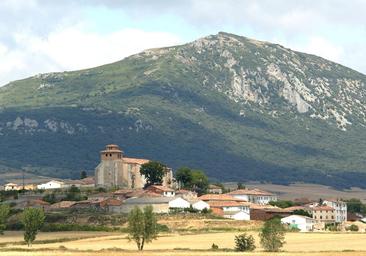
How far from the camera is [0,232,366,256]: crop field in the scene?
12494cm

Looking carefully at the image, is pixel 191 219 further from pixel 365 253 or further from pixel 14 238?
pixel 365 253

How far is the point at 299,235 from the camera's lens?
173 metres

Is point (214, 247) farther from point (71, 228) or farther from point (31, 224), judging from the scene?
point (71, 228)

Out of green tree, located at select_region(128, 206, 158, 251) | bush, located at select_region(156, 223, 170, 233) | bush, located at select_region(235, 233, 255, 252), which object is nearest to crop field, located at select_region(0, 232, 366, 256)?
bush, located at select_region(235, 233, 255, 252)

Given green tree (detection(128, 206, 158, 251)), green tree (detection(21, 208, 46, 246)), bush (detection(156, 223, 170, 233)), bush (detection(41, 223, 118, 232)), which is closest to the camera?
green tree (detection(128, 206, 158, 251))

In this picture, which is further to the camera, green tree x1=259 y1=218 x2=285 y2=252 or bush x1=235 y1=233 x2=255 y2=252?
green tree x1=259 y1=218 x2=285 y2=252

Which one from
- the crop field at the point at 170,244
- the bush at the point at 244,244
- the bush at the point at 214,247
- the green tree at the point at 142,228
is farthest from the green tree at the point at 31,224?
the bush at the point at 244,244

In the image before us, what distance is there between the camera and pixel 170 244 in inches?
5699

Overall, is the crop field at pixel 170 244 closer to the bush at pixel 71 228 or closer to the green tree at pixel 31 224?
the green tree at pixel 31 224

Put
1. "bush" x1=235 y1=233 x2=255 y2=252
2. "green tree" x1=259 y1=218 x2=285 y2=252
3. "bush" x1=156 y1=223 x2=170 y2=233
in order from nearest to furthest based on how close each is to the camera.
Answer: "bush" x1=235 y1=233 x2=255 y2=252, "green tree" x1=259 y1=218 x2=285 y2=252, "bush" x1=156 y1=223 x2=170 y2=233

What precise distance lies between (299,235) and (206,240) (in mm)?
25512

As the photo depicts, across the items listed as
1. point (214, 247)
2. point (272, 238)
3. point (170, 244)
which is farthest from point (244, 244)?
point (170, 244)

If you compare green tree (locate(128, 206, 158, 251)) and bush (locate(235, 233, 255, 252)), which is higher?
green tree (locate(128, 206, 158, 251))

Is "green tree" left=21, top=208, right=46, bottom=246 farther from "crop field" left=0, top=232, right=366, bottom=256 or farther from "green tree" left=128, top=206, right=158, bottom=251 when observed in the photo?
"green tree" left=128, top=206, right=158, bottom=251
